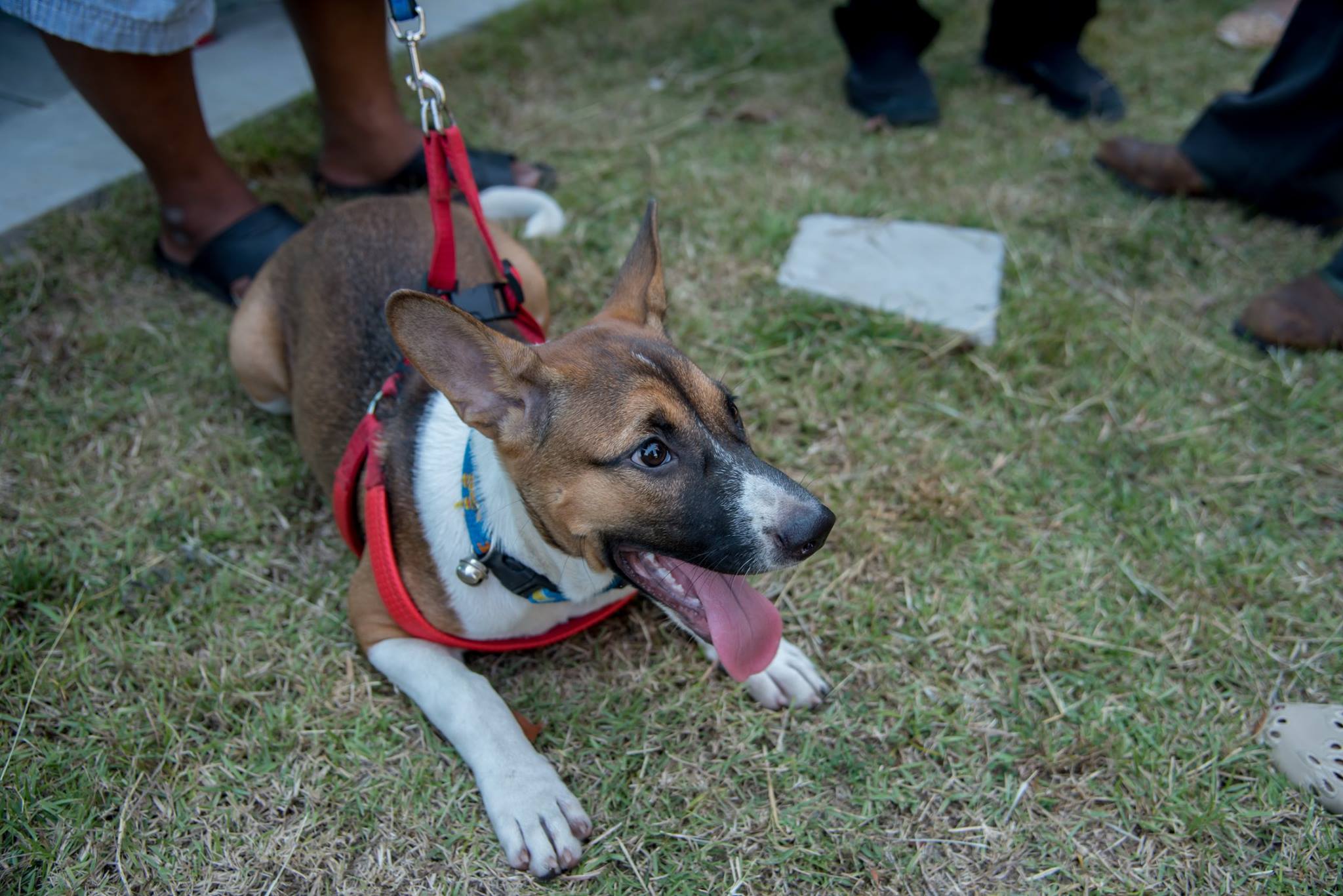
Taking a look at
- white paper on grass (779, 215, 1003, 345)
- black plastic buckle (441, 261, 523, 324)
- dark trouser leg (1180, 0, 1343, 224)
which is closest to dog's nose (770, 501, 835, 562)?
black plastic buckle (441, 261, 523, 324)

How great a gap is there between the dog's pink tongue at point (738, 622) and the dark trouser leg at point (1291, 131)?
13.9 feet

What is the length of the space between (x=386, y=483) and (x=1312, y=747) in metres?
2.76

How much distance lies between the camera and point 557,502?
2.24 m

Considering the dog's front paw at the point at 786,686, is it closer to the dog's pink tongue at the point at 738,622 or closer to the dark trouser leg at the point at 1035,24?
the dog's pink tongue at the point at 738,622

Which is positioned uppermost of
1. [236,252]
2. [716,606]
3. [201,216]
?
[201,216]

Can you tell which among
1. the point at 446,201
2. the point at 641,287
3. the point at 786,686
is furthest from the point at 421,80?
the point at 786,686

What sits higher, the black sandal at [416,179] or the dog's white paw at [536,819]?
the black sandal at [416,179]

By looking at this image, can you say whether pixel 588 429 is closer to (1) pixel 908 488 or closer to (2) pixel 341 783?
(2) pixel 341 783

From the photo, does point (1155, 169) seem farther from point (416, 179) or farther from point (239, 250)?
point (239, 250)

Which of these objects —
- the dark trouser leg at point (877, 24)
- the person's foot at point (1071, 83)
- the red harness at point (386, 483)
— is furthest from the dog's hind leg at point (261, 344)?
the person's foot at point (1071, 83)

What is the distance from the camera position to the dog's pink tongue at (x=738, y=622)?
230 centimetres

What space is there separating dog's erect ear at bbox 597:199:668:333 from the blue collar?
65 cm

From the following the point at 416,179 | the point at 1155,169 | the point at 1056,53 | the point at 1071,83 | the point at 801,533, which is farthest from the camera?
the point at 1056,53

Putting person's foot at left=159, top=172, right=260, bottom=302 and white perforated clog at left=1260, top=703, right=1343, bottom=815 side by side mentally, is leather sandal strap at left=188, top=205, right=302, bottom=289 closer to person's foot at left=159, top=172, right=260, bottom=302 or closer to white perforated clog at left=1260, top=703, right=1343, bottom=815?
person's foot at left=159, top=172, right=260, bottom=302
